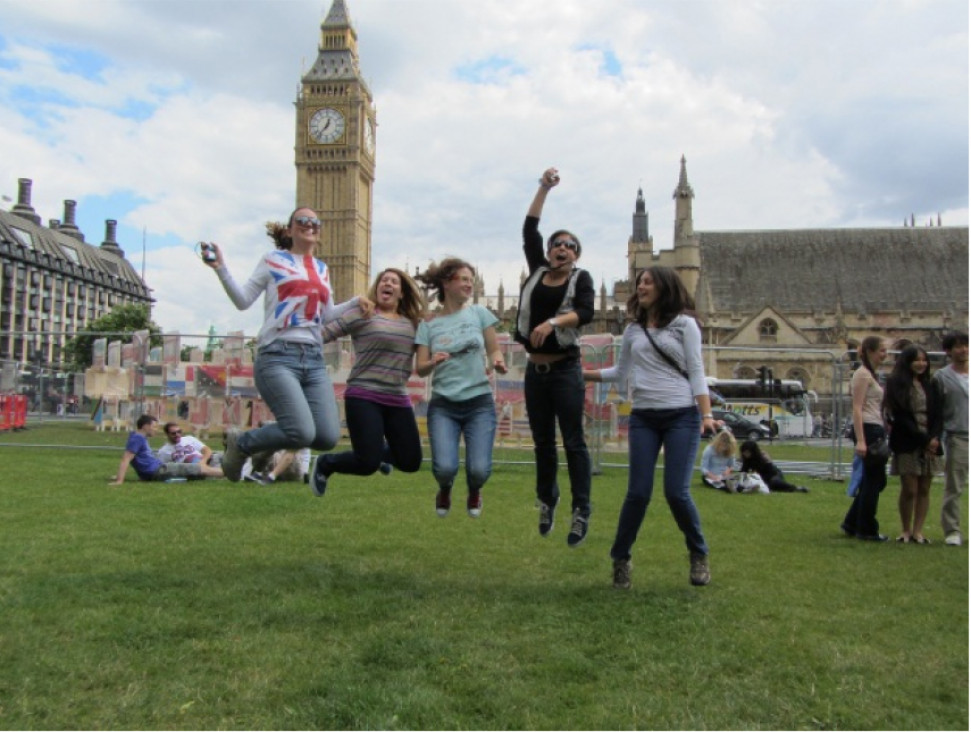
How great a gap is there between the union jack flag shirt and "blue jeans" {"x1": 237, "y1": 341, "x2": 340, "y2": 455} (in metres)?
0.10

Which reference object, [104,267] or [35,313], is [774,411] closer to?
[35,313]

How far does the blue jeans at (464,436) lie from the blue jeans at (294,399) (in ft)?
2.50

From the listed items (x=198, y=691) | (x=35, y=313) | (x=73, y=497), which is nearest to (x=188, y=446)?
(x=73, y=497)

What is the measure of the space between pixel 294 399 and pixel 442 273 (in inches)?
57.6

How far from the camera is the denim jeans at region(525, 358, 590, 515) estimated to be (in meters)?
6.38

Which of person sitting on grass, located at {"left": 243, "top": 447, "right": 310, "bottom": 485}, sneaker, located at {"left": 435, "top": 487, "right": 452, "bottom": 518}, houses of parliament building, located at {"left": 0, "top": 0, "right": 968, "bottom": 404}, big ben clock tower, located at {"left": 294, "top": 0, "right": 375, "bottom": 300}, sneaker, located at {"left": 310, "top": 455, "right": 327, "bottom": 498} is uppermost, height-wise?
big ben clock tower, located at {"left": 294, "top": 0, "right": 375, "bottom": 300}

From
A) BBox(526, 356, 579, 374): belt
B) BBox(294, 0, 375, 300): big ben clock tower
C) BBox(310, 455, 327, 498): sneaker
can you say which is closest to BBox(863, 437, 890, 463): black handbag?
BBox(526, 356, 579, 374): belt

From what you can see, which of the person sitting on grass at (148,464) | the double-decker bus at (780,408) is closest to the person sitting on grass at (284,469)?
the person sitting on grass at (148,464)

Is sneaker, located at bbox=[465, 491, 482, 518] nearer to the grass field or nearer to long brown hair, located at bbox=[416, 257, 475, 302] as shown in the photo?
the grass field

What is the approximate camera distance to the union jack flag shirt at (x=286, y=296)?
627 centimetres

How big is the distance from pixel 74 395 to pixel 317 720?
20.9 meters

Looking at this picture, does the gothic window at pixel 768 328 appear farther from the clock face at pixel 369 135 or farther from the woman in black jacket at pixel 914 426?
the clock face at pixel 369 135

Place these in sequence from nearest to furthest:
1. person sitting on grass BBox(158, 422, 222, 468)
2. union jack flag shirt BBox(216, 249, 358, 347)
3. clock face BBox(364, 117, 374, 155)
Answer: union jack flag shirt BBox(216, 249, 358, 347), person sitting on grass BBox(158, 422, 222, 468), clock face BBox(364, 117, 374, 155)

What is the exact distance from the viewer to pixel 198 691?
4113mm
